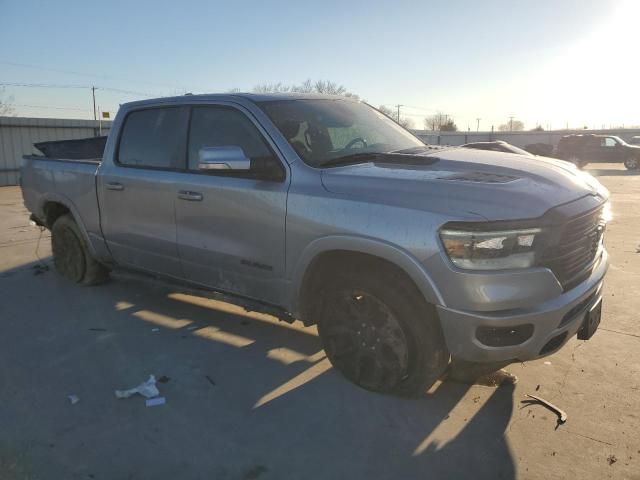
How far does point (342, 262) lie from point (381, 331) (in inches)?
19.4

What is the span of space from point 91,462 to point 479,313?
2.17m

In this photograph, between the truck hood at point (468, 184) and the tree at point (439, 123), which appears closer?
the truck hood at point (468, 184)

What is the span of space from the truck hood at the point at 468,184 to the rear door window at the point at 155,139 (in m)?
1.57

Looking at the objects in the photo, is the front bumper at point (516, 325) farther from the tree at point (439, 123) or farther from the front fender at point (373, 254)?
the tree at point (439, 123)

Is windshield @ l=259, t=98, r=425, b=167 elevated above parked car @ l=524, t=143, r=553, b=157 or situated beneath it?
elevated above

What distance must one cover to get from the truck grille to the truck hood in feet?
0.49

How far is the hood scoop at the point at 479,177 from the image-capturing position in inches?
115

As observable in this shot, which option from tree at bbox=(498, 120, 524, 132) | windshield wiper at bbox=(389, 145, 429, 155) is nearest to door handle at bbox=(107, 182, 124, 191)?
windshield wiper at bbox=(389, 145, 429, 155)

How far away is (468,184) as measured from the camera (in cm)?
284

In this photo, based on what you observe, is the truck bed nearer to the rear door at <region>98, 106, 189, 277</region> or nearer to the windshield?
the rear door at <region>98, 106, 189, 277</region>

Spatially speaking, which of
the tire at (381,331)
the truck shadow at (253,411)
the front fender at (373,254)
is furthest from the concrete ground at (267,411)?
the front fender at (373,254)

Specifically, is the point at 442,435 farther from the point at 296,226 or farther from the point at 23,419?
the point at 23,419

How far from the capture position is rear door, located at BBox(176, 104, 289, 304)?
3500 millimetres

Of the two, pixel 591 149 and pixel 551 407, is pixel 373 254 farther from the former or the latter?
pixel 591 149
